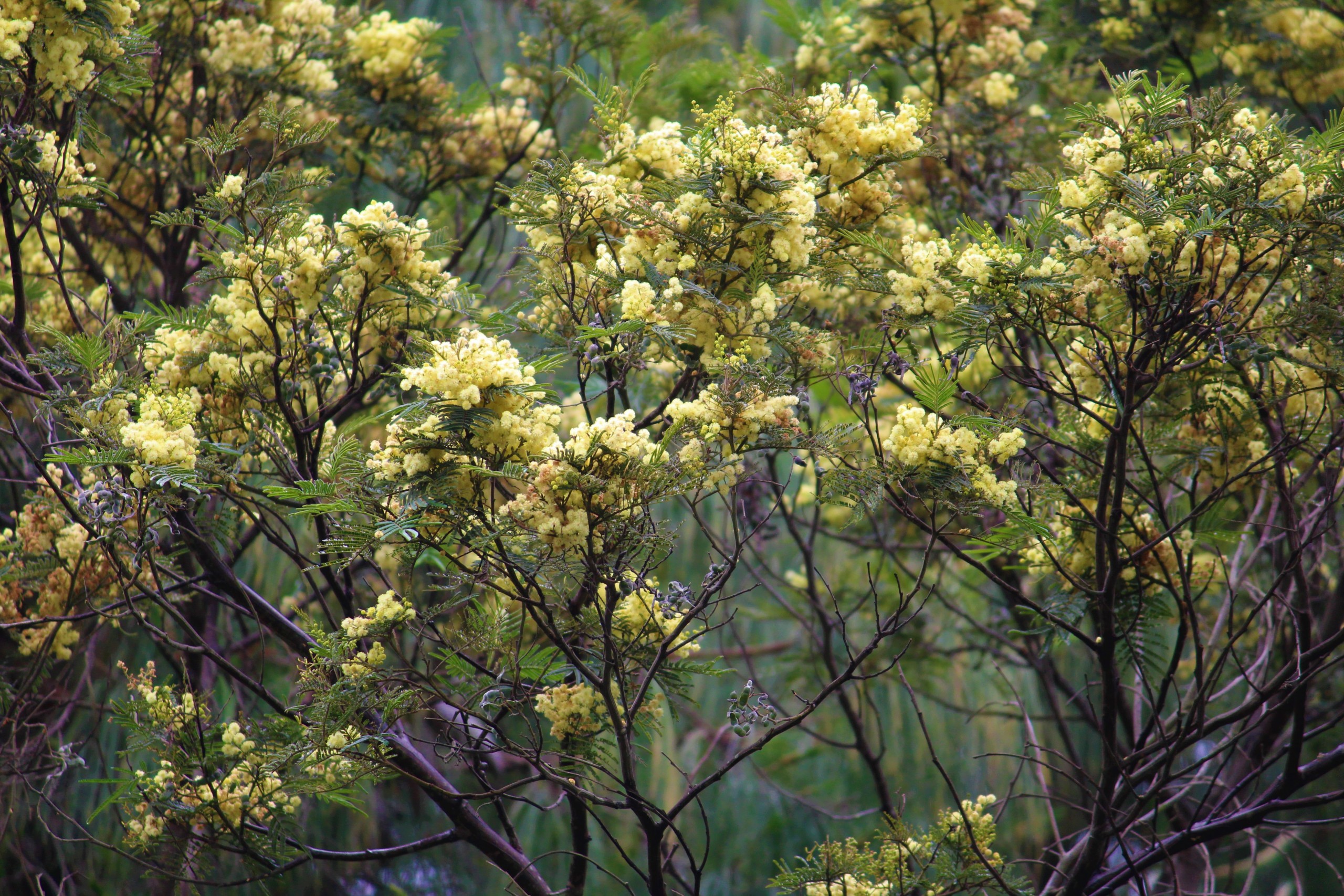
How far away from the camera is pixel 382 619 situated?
2793mm

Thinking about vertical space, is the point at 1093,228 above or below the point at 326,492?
above

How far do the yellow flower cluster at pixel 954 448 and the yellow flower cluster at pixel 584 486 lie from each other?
68 cm

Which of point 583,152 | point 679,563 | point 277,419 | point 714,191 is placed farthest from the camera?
point 679,563

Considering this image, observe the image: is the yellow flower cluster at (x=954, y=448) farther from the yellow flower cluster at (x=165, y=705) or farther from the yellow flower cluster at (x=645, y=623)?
the yellow flower cluster at (x=165, y=705)

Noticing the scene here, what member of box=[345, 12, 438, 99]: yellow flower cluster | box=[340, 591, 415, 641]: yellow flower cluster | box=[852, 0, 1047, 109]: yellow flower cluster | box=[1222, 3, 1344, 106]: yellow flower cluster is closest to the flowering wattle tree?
box=[340, 591, 415, 641]: yellow flower cluster

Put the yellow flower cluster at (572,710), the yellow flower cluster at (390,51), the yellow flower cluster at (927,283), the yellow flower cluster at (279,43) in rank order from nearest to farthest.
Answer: the yellow flower cluster at (927,283)
the yellow flower cluster at (572,710)
the yellow flower cluster at (279,43)
the yellow flower cluster at (390,51)

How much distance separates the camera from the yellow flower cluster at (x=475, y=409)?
2.52 meters

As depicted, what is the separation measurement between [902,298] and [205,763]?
2.24 metres

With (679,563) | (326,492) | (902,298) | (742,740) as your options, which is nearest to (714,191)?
(902,298)

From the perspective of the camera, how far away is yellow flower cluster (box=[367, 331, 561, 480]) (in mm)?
2521

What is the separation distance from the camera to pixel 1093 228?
292 centimetres

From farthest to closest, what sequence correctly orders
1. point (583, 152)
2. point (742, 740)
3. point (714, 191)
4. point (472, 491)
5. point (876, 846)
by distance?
point (742, 740) < point (876, 846) < point (583, 152) < point (714, 191) < point (472, 491)

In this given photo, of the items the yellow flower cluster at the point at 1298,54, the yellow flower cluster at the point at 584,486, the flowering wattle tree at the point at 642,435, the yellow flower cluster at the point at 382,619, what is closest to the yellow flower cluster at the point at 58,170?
the flowering wattle tree at the point at 642,435

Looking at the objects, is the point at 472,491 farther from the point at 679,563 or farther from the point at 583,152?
the point at 679,563
